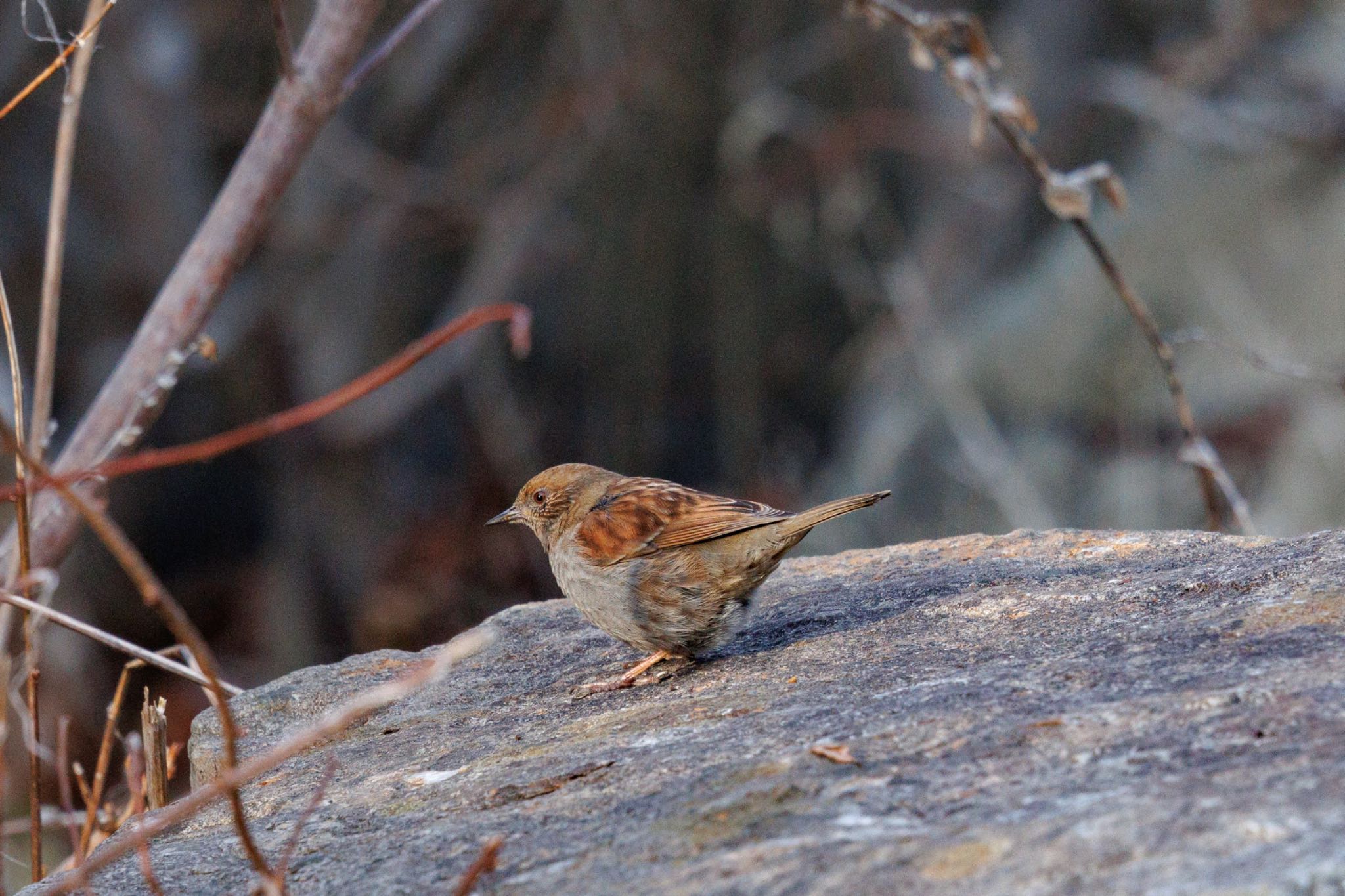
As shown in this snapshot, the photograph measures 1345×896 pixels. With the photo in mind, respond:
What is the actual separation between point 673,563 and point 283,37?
1.62 m

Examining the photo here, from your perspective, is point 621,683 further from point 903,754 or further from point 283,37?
point 283,37

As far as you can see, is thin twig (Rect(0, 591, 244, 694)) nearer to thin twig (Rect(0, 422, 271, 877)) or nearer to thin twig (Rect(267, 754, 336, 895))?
thin twig (Rect(267, 754, 336, 895))

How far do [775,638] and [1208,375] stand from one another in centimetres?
521

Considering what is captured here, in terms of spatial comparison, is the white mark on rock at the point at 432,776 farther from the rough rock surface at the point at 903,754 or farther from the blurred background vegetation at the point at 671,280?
the blurred background vegetation at the point at 671,280

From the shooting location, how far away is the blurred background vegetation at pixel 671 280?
27.6 feet

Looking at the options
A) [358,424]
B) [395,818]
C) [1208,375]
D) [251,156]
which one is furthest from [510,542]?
[395,818]

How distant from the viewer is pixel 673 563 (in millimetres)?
3682

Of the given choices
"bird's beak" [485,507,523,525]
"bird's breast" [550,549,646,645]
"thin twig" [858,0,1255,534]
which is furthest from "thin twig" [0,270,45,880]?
"thin twig" [858,0,1255,534]

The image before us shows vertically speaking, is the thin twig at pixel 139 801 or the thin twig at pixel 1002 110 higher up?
the thin twig at pixel 1002 110

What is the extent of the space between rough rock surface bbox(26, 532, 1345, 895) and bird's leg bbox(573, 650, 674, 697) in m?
0.07

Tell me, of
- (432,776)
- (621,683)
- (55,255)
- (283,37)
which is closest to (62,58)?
(55,255)

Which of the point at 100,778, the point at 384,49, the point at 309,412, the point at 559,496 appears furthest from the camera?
the point at 559,496

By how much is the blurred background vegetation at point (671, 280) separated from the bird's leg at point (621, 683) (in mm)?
4101

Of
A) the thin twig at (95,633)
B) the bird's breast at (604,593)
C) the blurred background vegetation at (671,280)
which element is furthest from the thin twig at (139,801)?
the blurred background vegetation at (671,280)
